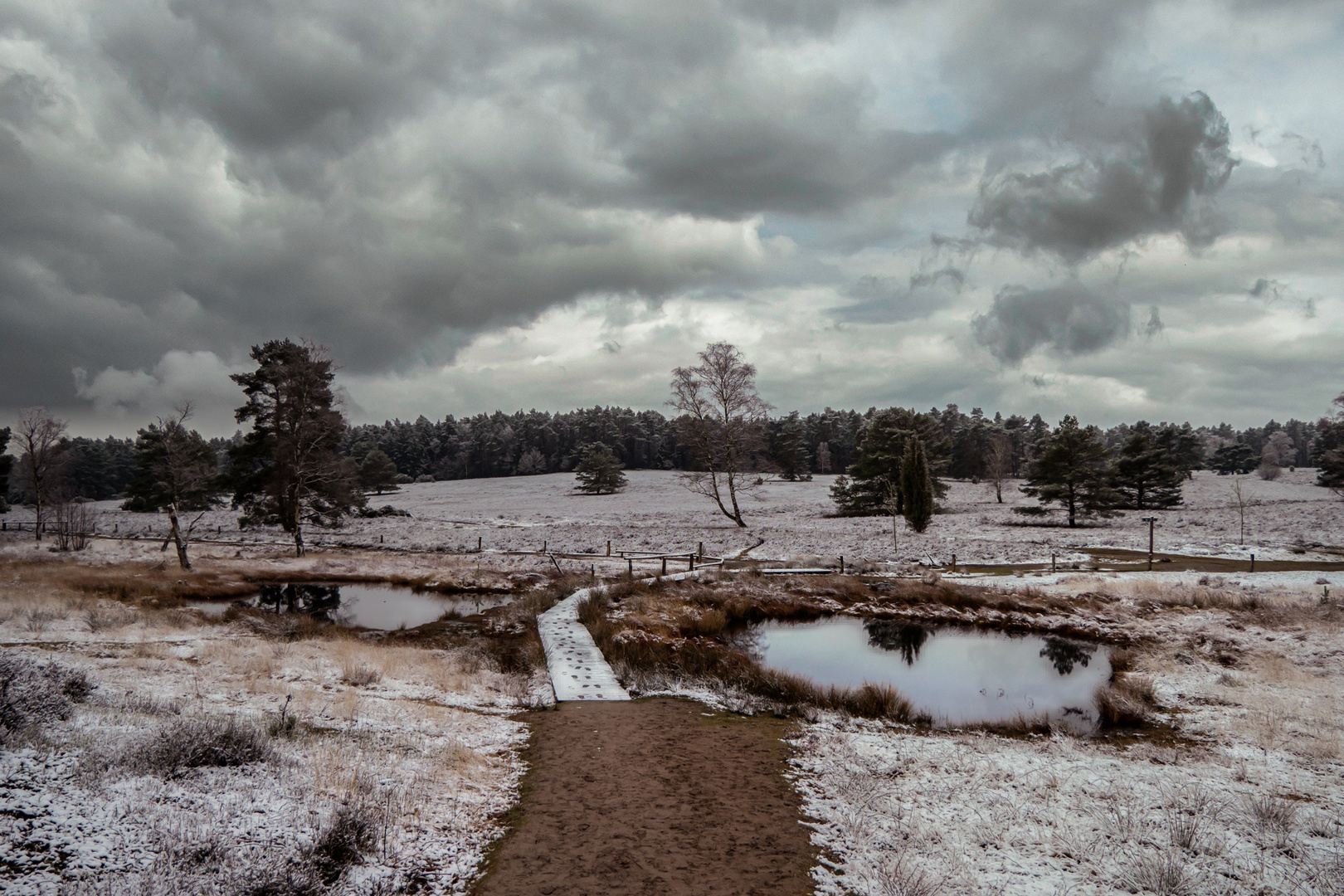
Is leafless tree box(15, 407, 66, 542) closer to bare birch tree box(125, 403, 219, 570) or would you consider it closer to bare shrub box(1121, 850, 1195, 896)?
bare birch tree box(125, 403, 219, 570)

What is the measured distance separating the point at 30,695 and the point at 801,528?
41.6 m

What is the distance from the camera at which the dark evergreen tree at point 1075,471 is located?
45281mm

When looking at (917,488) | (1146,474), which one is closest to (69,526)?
(917,488)

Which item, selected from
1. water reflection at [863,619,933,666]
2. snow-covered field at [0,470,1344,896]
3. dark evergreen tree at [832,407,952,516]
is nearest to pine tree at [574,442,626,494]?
dark evergreen tree at [832,407,952,516]

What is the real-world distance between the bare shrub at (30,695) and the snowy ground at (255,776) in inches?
5.7

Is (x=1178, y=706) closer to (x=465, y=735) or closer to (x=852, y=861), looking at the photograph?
(x=852, y=861)

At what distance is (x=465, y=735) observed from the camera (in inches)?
383

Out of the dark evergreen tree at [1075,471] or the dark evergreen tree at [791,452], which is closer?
the dark evergreen tree at [1075,471]

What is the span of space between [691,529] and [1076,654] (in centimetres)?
2951

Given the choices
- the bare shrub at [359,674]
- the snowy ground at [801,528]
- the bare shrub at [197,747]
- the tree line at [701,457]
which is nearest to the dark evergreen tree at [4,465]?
the tree line at [701,457]

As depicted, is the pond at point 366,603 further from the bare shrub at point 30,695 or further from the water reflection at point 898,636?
the water reflection at point 898,636

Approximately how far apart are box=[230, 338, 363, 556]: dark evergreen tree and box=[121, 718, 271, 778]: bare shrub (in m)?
33.4

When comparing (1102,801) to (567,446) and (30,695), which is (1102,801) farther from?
(567,446)

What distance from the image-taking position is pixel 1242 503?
44.0 meters
